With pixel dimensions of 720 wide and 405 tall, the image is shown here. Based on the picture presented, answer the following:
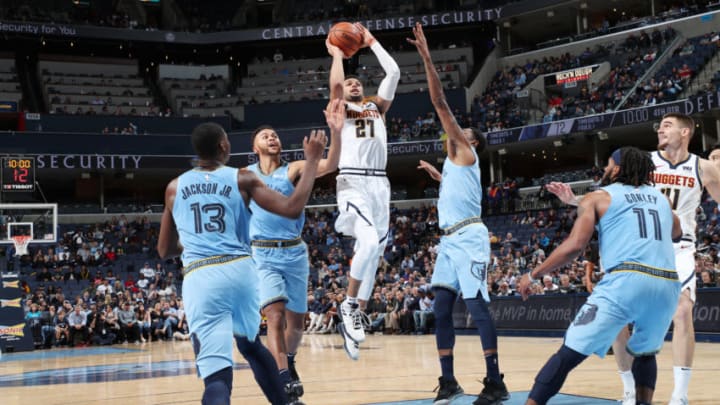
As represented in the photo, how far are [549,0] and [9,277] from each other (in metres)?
29.2

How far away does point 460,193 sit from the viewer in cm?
754

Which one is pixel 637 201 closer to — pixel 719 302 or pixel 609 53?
pixel 719 302

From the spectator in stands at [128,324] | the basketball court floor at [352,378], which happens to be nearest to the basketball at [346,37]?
the basketball court floor at [352,378]

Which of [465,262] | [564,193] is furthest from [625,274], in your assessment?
[465,262]

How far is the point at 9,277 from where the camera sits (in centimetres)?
2188

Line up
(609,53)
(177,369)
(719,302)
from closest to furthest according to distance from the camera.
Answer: (177,369), (719,302), (609,53)

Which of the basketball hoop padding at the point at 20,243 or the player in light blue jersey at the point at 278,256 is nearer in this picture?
the player in light blue jersey at the point at 278,256


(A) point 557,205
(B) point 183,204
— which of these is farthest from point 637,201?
(A) point 557,205

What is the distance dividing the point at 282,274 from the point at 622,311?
327 cm

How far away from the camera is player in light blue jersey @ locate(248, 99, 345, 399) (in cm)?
719

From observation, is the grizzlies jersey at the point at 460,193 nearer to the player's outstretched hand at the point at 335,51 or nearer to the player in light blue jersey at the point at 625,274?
the player's outstretched hand at the point at 335,51

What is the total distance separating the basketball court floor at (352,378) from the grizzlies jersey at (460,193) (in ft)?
4.98

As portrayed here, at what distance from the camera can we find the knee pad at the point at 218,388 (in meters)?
4.81

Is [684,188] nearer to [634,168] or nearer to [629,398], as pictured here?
[629,398]
